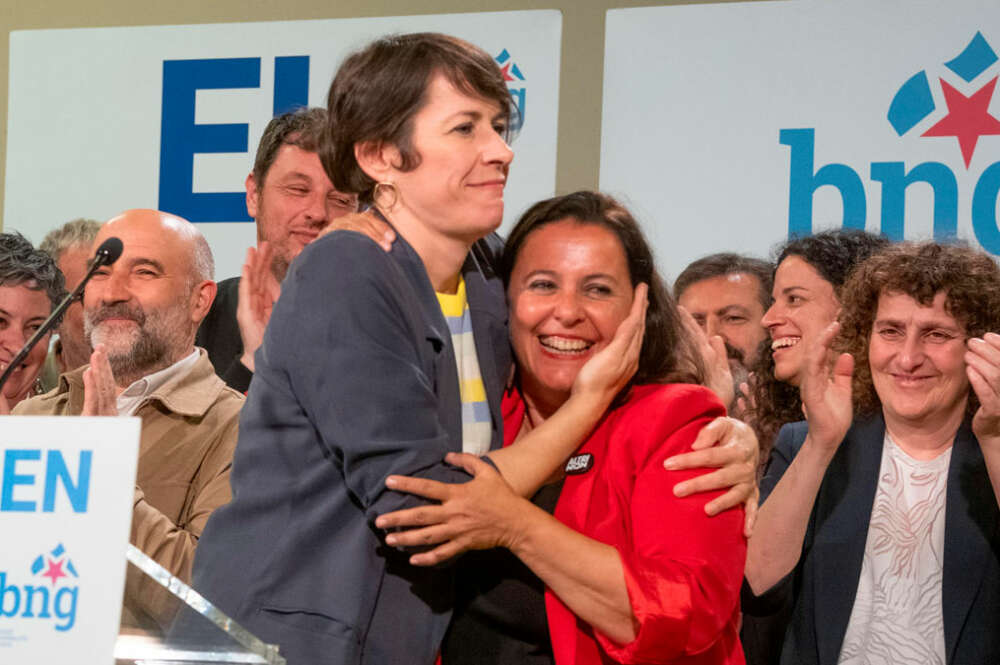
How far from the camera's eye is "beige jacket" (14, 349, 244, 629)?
2600 mm

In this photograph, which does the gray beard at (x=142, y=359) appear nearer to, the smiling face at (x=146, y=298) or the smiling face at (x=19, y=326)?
the smiling face at (x=146, y=298)

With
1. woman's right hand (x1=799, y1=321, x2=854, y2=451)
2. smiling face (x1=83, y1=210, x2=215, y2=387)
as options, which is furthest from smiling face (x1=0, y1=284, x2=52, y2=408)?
woman's right hand (x1=799, y1=321, x2=854, y2=451)

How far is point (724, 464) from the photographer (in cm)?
200

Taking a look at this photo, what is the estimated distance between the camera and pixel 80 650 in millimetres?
1230

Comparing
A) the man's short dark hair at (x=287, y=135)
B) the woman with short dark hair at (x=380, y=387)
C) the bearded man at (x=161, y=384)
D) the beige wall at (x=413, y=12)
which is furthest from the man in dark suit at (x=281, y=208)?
the woman with short dark hair at (x=380, y=387)

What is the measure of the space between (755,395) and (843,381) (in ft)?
2.31

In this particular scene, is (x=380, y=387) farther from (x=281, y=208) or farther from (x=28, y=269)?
(x=28, y=269)

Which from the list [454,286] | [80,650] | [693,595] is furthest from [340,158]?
[80,650]

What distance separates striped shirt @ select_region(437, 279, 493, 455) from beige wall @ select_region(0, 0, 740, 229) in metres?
2.19

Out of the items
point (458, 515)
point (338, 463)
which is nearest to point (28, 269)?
point (338, 463)

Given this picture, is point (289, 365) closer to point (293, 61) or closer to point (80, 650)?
point (80, 650)

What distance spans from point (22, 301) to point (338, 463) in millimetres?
2299

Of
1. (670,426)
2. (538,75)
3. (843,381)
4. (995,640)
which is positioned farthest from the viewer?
(538,75)

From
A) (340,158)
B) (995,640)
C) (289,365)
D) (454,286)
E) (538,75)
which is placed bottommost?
(995,640)
